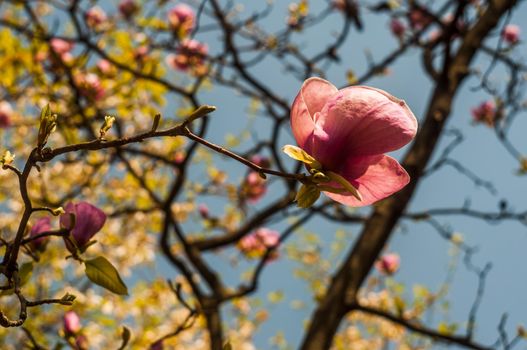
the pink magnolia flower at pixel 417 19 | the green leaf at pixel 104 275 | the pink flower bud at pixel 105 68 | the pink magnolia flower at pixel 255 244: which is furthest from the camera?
the pink magnolia flower at pixel 417 19

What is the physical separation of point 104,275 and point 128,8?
10.8 feet

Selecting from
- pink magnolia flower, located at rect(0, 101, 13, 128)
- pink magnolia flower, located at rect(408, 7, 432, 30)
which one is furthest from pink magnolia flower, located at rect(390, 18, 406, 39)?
pink magnolia flower, located at rect(0, 101, 13, 128)

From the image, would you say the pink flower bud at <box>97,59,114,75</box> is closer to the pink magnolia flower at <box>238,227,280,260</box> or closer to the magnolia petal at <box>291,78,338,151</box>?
the pink magnolia flower at <box>238,227,280,260</box>

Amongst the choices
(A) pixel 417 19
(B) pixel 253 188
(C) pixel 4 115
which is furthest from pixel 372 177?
(A) pixel 417 19

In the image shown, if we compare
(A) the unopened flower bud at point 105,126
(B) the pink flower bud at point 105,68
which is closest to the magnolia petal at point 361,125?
(A) the unopened flower bud at point 105,126

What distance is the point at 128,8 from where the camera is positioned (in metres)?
3.79

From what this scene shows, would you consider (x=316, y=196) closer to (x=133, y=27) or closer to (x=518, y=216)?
(x=518, y=216)

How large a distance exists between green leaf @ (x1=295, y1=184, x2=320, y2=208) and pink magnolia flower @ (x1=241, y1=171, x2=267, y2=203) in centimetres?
242

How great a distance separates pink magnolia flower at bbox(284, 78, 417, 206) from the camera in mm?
690

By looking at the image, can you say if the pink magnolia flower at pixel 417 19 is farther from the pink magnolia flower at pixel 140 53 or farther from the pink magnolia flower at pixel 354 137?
the pink magnolia flower at pixel 354 137

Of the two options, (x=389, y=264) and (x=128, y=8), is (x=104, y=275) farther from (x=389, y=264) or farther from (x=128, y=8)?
(x=128, y=8)

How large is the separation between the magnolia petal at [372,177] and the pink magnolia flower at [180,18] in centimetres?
264

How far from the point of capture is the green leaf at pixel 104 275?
83 cm

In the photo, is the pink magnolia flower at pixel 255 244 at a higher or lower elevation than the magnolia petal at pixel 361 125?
higher
